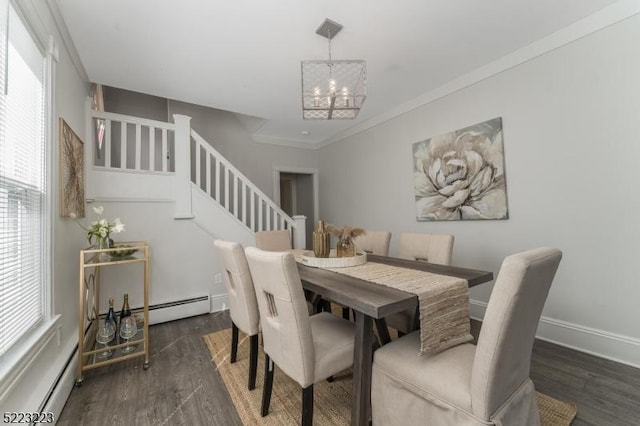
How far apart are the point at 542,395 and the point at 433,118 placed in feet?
9.06

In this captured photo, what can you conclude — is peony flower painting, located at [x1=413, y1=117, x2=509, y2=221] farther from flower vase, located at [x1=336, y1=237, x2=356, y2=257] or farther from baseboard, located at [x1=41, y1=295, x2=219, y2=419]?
baseboard, located at [x1=41, y1=295, x2=219, y2=419]

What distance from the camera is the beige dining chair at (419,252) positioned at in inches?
73.9

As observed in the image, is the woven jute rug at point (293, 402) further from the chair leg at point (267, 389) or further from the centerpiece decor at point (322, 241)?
the centerpiece decor at point (322, 241)

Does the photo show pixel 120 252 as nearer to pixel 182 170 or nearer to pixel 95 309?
pixel 95 309

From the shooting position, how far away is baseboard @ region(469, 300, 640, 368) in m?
1.98

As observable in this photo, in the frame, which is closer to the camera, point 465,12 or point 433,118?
point 465,12

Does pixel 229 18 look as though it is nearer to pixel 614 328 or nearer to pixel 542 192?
pixel 542 192

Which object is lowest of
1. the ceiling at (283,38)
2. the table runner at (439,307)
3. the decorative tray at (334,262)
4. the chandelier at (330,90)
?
the table runner at (439,307)

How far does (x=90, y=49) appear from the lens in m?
2.38

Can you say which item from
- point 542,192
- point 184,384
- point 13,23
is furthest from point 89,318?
point 542,192

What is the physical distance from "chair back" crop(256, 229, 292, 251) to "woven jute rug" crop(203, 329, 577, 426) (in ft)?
3.69

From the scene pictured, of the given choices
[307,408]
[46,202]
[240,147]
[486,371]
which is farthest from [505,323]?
[240,147]

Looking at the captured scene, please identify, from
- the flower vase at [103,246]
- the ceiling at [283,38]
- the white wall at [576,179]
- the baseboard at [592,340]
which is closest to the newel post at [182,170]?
the ceiling at [283,38]

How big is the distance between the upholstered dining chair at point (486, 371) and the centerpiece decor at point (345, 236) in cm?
85
